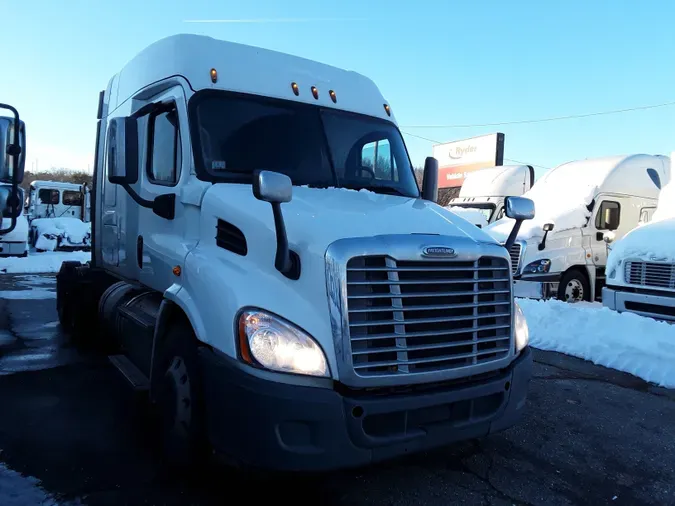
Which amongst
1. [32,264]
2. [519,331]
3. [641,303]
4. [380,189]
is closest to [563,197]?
[641,303]

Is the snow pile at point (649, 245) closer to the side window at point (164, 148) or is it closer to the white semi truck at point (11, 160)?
the side window at point (164, 148)

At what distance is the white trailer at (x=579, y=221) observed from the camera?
11.0 metres

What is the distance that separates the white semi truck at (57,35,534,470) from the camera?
2877 millimetres

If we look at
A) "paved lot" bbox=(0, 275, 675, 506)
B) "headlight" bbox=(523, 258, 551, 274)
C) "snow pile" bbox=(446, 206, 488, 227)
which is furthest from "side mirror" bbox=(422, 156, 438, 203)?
"snow pile" bbox=(446, 206, 488, 227)

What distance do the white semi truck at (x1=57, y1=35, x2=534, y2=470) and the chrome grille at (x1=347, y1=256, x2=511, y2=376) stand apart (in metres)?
0.01

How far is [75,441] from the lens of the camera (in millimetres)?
4031

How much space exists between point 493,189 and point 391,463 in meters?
12.9

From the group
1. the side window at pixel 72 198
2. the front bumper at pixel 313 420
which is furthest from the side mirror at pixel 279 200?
the side window at pixel 72 198

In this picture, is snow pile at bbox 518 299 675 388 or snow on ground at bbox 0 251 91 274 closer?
snow pile at bbox 518 299 675 388

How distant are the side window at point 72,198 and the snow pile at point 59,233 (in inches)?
120

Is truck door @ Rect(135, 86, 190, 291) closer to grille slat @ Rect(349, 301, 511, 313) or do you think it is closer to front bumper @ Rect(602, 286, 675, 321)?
grille slat @ Rect(349, 301, 511, 313)

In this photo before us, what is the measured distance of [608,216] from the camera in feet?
38.8

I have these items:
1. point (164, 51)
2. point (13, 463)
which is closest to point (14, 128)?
point (164, 51)

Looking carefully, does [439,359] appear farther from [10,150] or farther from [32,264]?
[32,264]
